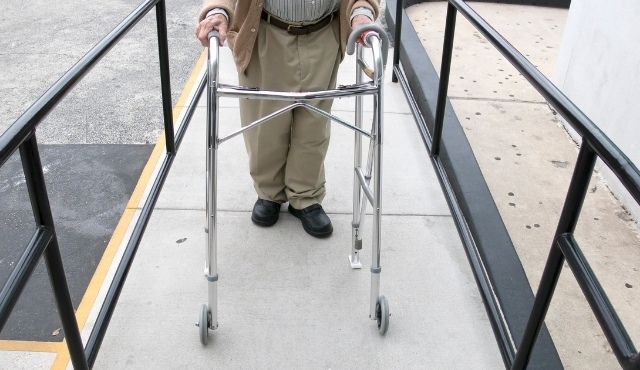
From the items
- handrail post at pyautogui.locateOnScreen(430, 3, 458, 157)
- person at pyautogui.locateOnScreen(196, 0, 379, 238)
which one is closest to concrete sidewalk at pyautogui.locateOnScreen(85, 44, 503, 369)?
person at pyautogui.locateOnScreen(196, 0, 379, 238)

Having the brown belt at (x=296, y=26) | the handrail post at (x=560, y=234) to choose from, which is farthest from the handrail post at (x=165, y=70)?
the handrail post at (x=560, y=234)

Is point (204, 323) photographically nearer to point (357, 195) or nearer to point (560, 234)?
point (357, 195)

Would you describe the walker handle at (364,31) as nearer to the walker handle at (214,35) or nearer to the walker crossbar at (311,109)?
the walker crossbar at (311,109)

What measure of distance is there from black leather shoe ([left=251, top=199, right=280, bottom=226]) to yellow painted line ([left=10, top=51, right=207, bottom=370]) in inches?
26.5

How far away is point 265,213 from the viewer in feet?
10.8

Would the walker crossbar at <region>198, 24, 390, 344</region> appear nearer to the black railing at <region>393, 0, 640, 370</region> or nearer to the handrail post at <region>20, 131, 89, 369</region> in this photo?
the black railing at <region>393, 0, 640, 370</region>

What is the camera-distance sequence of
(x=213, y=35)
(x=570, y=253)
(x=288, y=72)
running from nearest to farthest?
1. (x=570, y=253)
2. (x=213, y=35)
3. (x=288, y=72)

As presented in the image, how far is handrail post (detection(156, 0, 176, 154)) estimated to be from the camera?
3.16m

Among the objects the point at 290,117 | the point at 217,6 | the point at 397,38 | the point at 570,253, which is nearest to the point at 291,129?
the point at 290,117

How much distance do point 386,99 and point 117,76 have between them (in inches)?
90.6

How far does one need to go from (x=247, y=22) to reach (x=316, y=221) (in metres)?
1.08

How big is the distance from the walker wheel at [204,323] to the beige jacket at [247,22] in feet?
3.46

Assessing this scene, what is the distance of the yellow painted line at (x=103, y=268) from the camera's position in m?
2.57

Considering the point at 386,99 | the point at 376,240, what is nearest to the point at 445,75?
the point at 376,240
